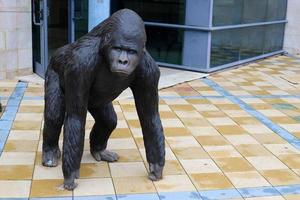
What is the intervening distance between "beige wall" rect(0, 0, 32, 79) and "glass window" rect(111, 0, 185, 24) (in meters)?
2.57

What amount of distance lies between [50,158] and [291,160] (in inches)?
88.4

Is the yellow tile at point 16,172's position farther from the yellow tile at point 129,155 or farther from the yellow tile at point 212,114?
the yellow tile at point 212,114

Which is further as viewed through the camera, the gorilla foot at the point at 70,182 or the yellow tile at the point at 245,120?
the yellow tile at the point at 245,120

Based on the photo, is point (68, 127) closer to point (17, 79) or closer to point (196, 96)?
point (196, 96)

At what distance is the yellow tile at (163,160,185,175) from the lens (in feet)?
14.1

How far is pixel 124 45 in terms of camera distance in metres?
3.39

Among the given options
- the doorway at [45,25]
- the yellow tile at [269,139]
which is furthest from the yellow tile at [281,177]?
the doorway at [45,25]

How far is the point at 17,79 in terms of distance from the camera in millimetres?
7758

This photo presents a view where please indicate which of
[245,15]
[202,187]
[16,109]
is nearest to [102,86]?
[202,187]

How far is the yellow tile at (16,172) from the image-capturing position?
4.08 m

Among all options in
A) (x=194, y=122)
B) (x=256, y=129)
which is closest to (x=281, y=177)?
(x=256, y=129)

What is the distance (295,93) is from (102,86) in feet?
15.3

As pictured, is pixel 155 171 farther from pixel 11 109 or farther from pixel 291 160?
pixel 11 109

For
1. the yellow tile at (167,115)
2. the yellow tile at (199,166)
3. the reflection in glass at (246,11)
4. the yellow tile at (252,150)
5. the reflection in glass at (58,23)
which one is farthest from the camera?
the reflection in glass at (58,23)
